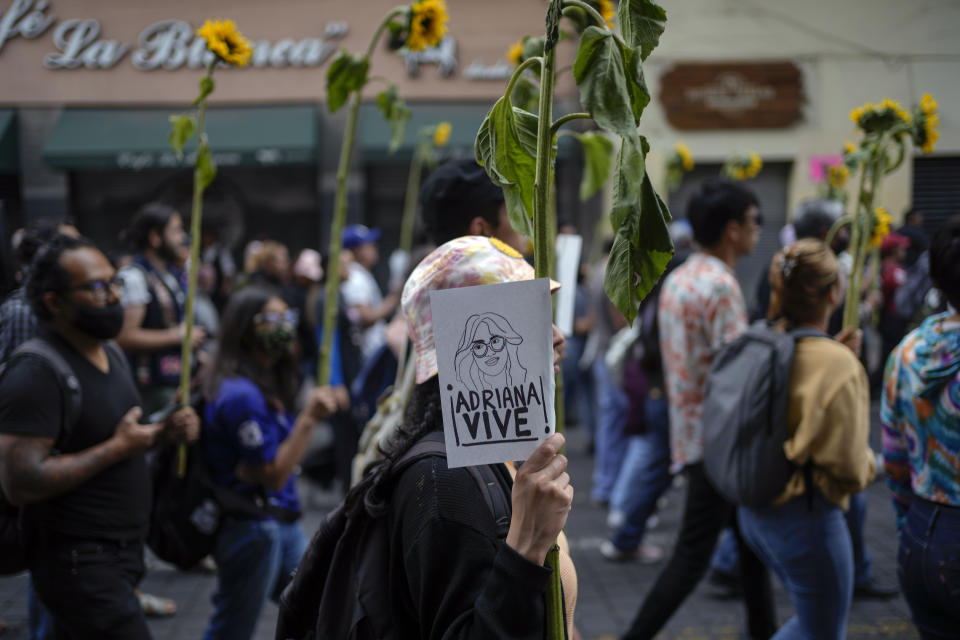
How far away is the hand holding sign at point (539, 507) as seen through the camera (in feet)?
4.35

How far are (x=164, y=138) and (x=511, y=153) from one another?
1309 centimetres

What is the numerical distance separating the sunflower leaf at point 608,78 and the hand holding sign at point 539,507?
521 millimetres

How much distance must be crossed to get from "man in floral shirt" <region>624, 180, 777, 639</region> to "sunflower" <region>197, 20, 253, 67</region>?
2.25 m

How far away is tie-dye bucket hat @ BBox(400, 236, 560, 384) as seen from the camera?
5.25 feet

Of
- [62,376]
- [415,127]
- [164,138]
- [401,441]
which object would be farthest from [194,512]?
[164,138]

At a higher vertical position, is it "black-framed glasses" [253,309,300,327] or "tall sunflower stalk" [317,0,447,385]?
"tall sunflower stalk" [317,0,447,385]

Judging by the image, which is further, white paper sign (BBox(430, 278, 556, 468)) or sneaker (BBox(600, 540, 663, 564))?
sneaker (BBox(600, 540, 663, 564))

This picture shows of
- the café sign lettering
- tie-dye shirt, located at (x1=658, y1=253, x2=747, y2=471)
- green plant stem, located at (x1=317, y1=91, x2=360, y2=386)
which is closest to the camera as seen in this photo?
green plant stem, located at (x1=317, y1=91, x2=360, y2=386)

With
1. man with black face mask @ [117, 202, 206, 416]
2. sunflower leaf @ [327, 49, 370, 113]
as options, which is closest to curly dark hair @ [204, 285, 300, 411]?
sunflower leaf @ [327, 49, 370, 113]

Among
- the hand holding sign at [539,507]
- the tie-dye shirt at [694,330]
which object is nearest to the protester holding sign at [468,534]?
the hand holding sign at [539,507]

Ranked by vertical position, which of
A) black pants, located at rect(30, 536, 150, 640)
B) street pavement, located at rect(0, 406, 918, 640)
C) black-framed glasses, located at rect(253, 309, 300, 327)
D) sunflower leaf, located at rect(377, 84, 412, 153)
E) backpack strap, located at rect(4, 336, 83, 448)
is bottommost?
street pavement, located at rect(0, 406, 918, 640)

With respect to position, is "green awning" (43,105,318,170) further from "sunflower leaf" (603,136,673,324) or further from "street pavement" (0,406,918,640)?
"sunflower leaf" (603,136,673,324)

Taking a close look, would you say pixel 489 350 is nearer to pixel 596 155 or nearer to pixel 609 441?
pixel 596 155

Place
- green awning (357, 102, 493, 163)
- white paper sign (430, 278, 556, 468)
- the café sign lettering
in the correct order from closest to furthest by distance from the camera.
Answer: white paper sign (430, 278, 556, 468) < the café sign lettering < green awning (357, 102, 493, 163)
